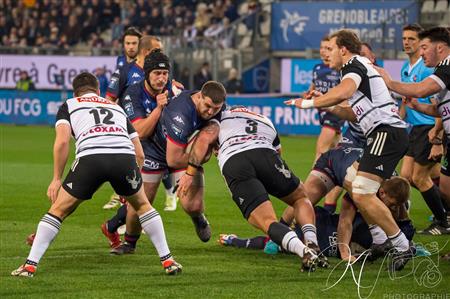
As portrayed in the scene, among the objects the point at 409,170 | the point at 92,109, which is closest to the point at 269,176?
Result: the point at 92,109

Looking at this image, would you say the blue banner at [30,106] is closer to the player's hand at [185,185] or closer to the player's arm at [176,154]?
the player's arm at [176,154]

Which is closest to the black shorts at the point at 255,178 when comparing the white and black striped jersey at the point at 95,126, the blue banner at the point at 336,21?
the white and black striped jersey at the point at 95,126

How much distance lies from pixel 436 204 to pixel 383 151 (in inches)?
128

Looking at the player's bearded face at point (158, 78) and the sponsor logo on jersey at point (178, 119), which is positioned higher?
the player's bearded face at point (158, 78)

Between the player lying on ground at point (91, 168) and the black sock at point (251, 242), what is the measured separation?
186 centimetres

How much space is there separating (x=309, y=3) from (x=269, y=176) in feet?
76.6

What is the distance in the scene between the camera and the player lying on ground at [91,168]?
9188mm

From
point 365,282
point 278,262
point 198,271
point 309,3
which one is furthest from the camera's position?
point 309,3

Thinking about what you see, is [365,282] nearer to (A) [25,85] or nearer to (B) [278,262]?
(B) [278,262]

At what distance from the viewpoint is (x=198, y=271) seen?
9.73m

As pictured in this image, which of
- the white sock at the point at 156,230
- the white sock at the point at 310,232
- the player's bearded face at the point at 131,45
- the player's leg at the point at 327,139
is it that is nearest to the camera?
the white sock at the point at 156,230

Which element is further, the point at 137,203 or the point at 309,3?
the point at 309,3

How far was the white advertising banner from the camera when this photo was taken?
3469 centimetres

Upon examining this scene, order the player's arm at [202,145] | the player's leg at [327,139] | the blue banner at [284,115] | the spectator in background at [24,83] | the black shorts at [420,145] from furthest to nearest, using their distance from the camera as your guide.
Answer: the spectator in background at [24,83] < the blue banner at [284,115] < the player's leg at [327,139] < the black shorts at [420,145] < the player's arm at [202,145]
